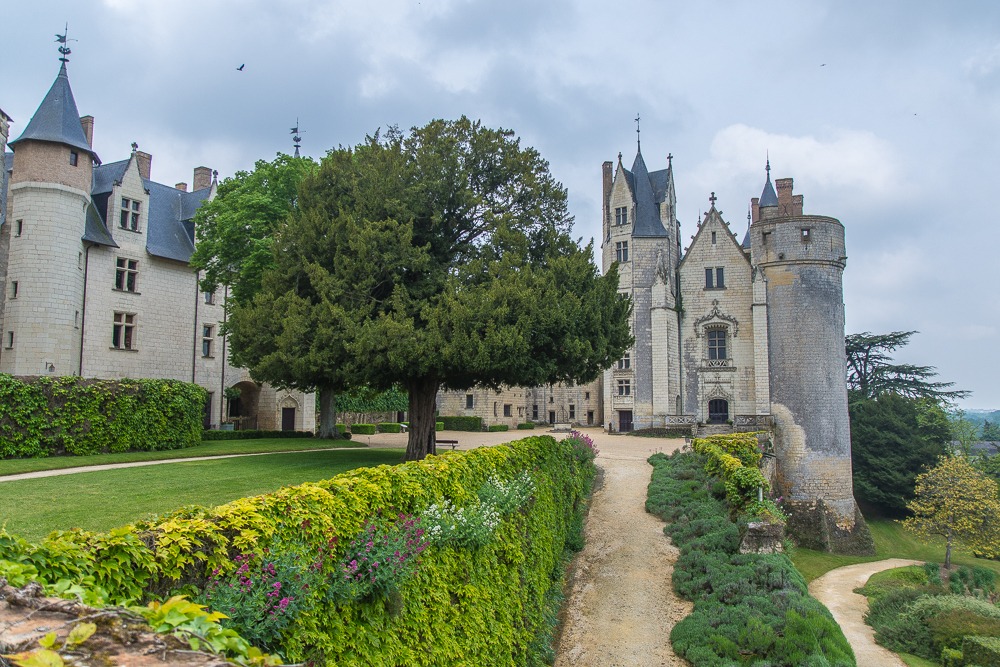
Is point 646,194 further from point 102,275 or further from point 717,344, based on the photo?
point 102,275

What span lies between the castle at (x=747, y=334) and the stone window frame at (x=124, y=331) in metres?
24.7

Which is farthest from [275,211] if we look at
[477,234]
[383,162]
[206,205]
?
[477,234]

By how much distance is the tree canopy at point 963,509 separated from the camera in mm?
26641

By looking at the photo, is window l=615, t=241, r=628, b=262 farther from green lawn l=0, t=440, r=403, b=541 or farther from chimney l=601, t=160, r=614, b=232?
green lawn l=0, t=440, r=403, b=541

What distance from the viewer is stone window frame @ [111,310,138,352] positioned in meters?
27.1

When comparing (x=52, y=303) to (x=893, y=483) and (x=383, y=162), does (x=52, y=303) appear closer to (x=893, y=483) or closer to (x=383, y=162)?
(x=383, y=162)

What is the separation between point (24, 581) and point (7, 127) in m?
23.7

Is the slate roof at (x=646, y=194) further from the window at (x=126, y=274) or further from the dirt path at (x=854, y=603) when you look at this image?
the window at (x=126, y=274)

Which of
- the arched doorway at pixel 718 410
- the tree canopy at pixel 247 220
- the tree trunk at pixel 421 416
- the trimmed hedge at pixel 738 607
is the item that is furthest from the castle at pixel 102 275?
the arched doorway at pixel 718 410

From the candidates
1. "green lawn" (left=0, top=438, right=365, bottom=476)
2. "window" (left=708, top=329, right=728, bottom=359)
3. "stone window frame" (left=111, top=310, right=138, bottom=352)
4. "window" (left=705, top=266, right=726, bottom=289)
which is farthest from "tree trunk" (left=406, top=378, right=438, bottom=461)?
"window" (left=705, top=266, right=726, bottom=289)

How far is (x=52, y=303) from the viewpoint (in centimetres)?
2338

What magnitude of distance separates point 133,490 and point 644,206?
33.4 m

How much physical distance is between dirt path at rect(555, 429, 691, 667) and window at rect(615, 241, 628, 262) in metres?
21.9

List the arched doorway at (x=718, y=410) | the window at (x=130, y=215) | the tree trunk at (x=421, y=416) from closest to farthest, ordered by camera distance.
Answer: the tree trunk at (x=421, y=416) → the window at (x=130, y=215) → the arched doorway at (x=718, y=410)
